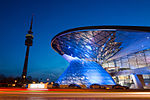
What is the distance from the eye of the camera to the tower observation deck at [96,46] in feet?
75.2

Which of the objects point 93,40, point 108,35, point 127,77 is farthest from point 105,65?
point 108,35

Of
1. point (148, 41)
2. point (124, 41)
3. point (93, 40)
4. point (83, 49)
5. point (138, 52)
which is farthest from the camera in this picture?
point (83, 49)

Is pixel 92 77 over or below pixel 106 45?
below

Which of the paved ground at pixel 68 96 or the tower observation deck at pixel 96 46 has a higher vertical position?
the tower observation deck at pixel 96 46

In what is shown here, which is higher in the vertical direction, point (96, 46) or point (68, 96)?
point (96, 46)

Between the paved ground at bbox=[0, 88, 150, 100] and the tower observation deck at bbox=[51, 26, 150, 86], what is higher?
the tower observation deck at bbox=[51, 26, 150, 86]

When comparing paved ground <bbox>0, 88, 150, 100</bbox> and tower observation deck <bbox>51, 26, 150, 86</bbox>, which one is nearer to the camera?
paved ground <bbox>0, 88, 150, 100</bbox>

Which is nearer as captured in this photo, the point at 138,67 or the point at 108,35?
the point at 108,35

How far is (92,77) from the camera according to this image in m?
32.3

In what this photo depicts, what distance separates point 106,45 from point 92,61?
354 inches

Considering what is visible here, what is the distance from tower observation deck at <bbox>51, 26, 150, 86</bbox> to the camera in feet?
75.2

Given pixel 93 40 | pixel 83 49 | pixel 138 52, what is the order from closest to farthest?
pixel 93 40, pixel 138 52, pixel 83 49

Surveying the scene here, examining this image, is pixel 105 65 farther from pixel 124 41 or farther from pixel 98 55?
pixel 124 41

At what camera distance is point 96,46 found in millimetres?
32281
